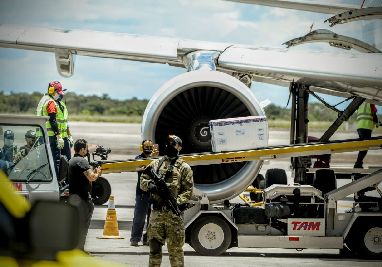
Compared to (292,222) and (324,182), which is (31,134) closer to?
(292,222)

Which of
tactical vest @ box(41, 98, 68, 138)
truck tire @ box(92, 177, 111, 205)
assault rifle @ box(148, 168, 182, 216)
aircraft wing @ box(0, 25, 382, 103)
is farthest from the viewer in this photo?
truck tire @ box(92, 177, 111, 205)

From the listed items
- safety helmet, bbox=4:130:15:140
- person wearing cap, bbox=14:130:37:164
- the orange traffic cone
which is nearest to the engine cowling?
the orange traffic cone

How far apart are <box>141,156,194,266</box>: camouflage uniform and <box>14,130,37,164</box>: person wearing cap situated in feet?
3.88

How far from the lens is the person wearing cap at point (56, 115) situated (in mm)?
15484

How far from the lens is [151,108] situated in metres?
13.6

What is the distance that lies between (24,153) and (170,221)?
1.61 meters

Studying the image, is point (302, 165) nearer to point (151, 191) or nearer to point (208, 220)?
point (208, 220)

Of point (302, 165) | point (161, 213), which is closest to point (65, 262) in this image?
point (161, 213)

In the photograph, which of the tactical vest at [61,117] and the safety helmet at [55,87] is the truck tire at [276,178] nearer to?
the tactical vest at [61,117]

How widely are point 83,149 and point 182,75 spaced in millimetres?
3478

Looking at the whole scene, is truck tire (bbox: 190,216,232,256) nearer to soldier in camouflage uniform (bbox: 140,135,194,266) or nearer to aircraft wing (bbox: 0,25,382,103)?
soldier in camouflage uniform (bbox: 140,135,194,266)

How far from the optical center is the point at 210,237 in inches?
478

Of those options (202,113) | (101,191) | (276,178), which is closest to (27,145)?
(202,113)

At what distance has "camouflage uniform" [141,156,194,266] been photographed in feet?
30.4
